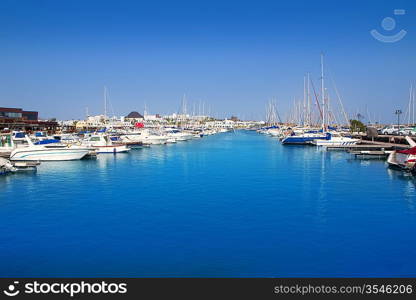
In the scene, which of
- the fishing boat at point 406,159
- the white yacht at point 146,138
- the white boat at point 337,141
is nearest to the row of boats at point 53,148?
the white yacht at point 146,138

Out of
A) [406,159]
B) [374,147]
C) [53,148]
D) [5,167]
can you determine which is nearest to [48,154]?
[53,148]

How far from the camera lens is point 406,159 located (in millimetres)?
39250

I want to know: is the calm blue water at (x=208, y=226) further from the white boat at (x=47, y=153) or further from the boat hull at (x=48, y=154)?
the white boat at (x=47, y=153)

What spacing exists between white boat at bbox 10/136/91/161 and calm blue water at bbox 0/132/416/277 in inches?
411

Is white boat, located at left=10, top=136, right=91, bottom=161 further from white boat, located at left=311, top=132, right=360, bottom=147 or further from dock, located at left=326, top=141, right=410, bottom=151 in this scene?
white boat, located at left=311, top=132, right=360, bottom=147

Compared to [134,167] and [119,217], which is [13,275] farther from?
[134,167]

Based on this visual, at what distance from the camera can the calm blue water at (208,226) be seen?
14.1m

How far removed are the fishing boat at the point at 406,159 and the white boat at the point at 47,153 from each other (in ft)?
132

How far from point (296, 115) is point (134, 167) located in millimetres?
102030

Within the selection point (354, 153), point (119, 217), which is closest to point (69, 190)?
point (119, 217)

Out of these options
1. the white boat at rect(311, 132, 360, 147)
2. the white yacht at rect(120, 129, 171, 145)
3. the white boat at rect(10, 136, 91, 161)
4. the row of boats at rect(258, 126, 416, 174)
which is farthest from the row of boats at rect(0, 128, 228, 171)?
the white boat at rect(311, 132, 360, 147)

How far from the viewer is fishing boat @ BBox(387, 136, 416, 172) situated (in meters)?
37.6

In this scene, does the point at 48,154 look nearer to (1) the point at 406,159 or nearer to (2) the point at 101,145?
(2) the point at 101,145

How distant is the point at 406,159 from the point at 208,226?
29.4 metres
